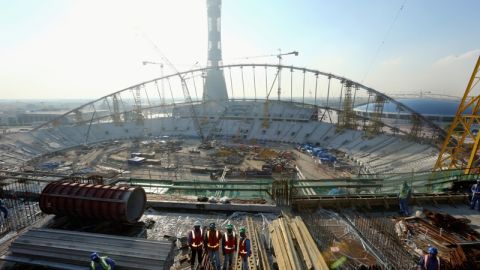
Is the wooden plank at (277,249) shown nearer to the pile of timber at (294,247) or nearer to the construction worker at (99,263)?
the pile of timber at (294,247)

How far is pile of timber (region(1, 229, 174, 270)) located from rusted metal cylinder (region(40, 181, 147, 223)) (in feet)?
2.71

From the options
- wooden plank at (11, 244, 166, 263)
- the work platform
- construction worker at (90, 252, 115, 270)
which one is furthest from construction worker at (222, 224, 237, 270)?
the work platform

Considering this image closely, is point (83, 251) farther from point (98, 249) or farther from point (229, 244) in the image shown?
point (229, 244)

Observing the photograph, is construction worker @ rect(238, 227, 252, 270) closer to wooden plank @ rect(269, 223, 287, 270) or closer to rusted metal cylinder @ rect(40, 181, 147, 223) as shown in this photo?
Result: wooden plank @ rect(269, 223, 287, 270)

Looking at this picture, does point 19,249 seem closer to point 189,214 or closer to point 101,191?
point 101,191

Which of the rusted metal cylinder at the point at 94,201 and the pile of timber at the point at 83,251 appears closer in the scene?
the pile of timber at the point at 83,251

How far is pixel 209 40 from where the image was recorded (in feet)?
291

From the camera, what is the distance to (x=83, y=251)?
5.33 m

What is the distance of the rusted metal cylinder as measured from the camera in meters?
6.60

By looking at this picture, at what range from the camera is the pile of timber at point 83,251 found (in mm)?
5086

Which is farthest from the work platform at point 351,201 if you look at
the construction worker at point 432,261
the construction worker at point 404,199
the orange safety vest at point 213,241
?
the construction worker at point 432,261

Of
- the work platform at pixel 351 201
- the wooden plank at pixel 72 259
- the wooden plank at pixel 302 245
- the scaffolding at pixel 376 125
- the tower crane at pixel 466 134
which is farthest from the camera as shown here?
the scaffolding at pixel 376 125

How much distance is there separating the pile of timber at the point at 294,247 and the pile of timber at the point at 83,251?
233 cm

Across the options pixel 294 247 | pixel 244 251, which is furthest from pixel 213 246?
pixel 294 247
